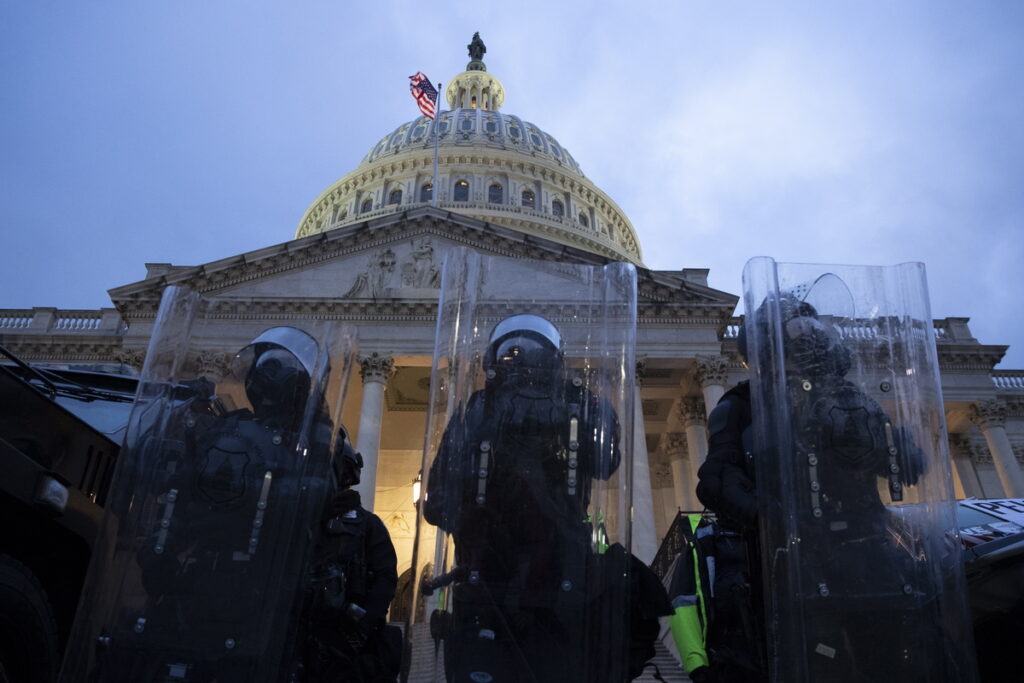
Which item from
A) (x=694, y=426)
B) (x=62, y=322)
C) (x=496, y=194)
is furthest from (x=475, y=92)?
(x=694, y=426)

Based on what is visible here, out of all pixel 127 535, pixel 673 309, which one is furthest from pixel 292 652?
pixel 673 309

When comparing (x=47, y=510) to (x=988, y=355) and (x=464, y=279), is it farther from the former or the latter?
(x=988, y=355)

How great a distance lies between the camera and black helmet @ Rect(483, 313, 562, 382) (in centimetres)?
413

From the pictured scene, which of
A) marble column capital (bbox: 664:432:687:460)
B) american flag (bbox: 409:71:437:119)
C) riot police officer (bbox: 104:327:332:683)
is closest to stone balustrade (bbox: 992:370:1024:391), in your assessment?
marble column capital (bbox: 664:432:687:460)

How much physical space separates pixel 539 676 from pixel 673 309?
2283cm

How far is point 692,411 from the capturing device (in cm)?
2717

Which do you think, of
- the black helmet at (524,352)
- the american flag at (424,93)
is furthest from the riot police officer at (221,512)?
the american flag at (424,93)

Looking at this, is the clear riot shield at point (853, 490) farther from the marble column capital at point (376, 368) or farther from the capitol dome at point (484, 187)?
the capitol dome at point (484, 187)

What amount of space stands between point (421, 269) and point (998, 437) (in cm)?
2103

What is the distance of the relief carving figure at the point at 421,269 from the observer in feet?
85.9

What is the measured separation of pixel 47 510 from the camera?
4531mm

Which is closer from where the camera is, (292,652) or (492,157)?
(292,652)

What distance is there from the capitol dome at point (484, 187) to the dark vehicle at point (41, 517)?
47527 millimetres

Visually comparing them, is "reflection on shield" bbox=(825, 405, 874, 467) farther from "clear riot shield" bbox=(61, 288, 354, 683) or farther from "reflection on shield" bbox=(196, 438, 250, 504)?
"reflection on shield" bbox=(196, 438, 250, 504)
